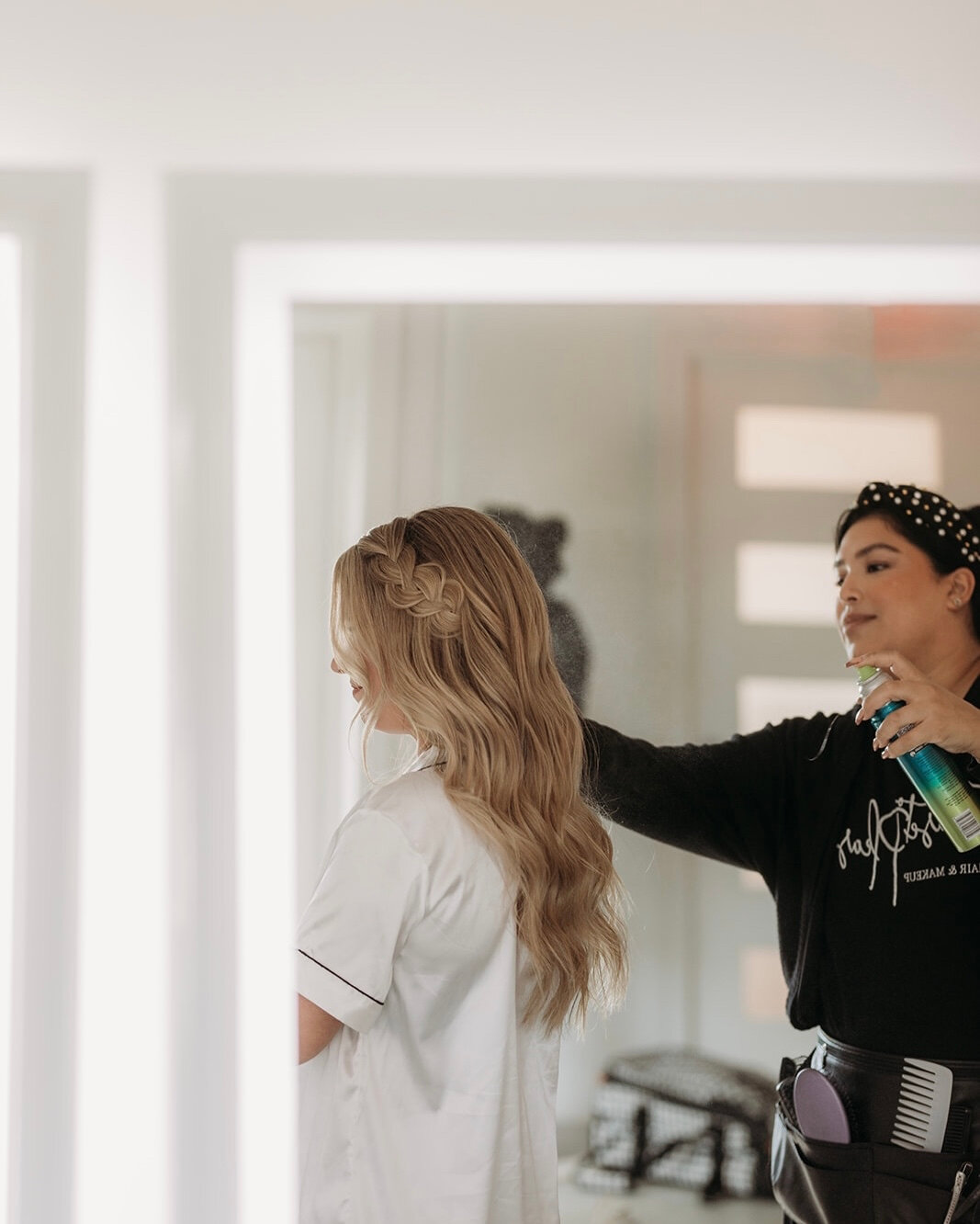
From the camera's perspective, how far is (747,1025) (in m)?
1.03

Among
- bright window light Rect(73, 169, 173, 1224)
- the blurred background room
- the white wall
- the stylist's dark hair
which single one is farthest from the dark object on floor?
the white wall

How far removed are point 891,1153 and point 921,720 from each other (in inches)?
13.1

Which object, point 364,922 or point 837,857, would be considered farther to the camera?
point 837,857

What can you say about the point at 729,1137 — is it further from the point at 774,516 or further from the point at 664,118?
the point at 664,118

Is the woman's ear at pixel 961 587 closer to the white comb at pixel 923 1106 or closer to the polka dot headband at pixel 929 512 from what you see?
the polka dot headband at pixel 929 512

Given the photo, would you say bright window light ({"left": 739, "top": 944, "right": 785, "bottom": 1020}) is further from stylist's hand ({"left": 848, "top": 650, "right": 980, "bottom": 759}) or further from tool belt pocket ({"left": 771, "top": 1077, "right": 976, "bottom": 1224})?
stylist's hand ({"left": 848, "top": 650, "right": 980, "bottom": 759})

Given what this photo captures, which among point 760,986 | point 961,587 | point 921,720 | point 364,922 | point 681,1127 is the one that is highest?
point 961,587

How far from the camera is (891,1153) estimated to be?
3.03 ft

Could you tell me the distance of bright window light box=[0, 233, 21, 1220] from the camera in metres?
1.00

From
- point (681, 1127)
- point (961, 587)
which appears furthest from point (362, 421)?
point (681, 1127)

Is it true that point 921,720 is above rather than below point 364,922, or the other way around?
above

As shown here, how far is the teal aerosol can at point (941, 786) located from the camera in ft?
2.93

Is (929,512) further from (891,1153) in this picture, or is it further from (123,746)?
(123,746)

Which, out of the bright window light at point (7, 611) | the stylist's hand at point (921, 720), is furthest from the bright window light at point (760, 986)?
the bright window light at point (7, 611)
